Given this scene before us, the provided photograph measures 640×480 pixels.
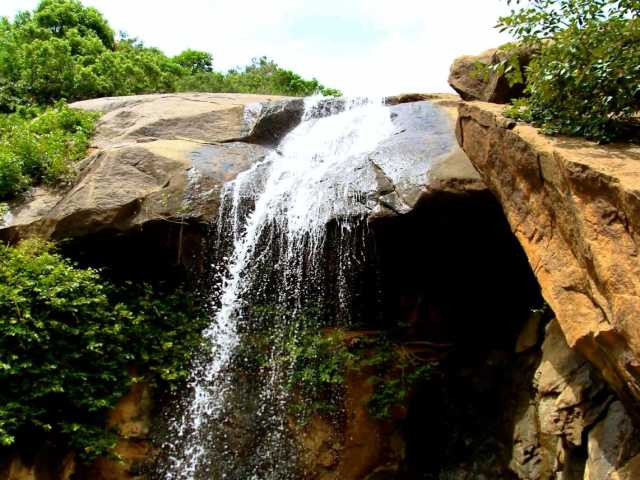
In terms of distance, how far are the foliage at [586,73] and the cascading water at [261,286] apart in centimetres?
240

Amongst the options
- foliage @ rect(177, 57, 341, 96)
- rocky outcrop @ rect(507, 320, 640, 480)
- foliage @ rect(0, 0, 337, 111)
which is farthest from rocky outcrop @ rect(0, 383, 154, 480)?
foliage @ rect(177, 57, 341, 96)

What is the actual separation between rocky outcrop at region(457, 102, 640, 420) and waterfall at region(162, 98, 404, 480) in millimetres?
2015

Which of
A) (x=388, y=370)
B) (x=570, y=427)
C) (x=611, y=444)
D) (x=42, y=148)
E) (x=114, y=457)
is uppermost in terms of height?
(x=42, y=148)

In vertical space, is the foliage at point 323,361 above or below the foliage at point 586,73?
below

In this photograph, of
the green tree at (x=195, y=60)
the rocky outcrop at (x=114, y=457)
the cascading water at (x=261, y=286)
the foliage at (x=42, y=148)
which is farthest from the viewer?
the green tree at (x=195, y=60)

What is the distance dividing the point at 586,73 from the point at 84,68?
1274 cm

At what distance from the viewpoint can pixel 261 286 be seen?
7578mm

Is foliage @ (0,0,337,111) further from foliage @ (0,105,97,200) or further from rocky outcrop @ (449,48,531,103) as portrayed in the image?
rocky outcrop @ (449,48,531,103)

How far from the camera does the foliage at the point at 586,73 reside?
16.6ft

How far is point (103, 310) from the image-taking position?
23.2 feet

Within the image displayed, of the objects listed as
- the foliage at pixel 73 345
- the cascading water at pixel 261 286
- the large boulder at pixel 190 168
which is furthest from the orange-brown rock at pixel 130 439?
the large boulder at pixel 190 168

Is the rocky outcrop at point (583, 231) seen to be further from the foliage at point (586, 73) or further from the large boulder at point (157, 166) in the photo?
the large boulder at point (157, 166)

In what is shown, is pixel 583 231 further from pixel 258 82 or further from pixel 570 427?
pixel 258 82

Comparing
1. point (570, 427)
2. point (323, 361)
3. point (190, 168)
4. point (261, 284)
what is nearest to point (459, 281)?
point (323, 361)
